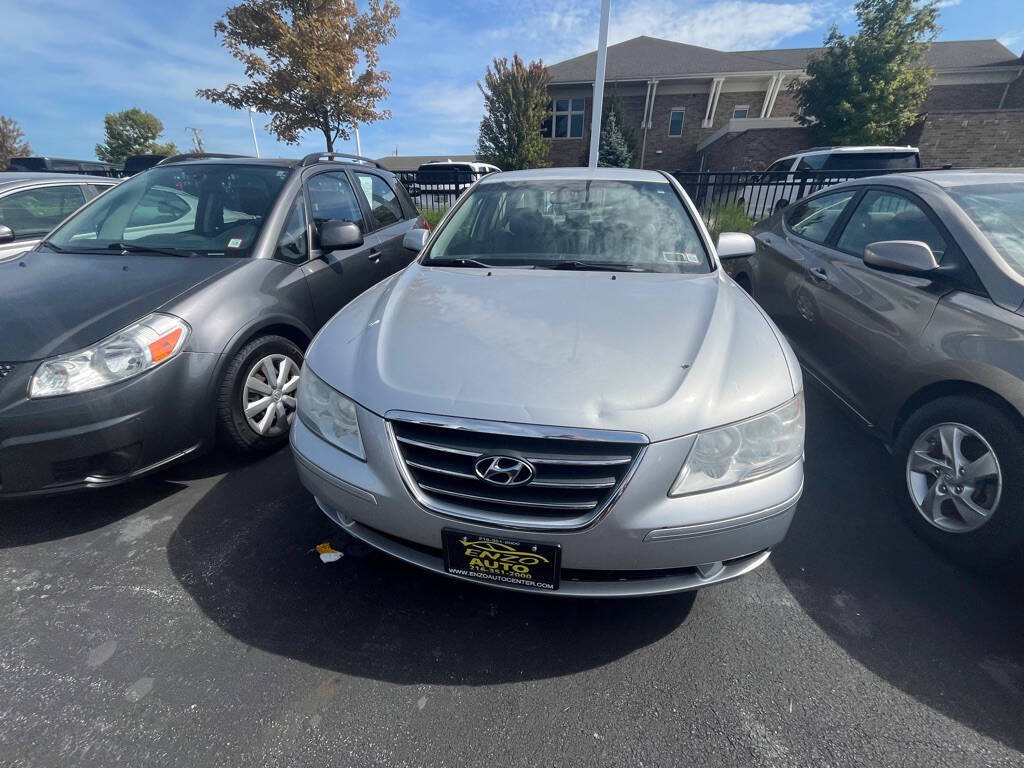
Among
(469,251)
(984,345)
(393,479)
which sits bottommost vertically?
(393,479)

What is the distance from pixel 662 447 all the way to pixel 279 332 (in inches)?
96.9

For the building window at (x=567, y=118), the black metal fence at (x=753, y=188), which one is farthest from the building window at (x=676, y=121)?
the black metal fence at (x=753, y=188)

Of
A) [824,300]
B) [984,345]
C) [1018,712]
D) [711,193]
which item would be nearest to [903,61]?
[711,193]

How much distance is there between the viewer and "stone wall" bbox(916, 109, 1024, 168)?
1342 centimetres

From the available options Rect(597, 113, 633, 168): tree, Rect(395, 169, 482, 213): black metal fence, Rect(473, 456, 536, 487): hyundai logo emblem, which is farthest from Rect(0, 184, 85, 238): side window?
Rect(597, 113, 633, 168): tree

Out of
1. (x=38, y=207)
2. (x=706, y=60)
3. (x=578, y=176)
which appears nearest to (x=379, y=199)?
(x=578, y=176)

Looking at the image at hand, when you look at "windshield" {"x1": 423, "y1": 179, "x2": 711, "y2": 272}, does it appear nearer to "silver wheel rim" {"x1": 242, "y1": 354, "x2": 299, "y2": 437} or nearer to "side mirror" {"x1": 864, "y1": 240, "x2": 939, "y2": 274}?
"side mirror" {"x1": 864, "y1": 240, "x2": 939, "y2": 274}

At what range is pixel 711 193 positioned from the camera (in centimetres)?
951

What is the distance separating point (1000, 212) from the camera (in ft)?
7.95

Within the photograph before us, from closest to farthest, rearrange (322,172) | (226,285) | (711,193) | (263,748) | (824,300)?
(263,748) → (226,285) → (824,300) → (322,172) → (711,193)

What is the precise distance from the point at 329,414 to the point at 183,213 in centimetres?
252

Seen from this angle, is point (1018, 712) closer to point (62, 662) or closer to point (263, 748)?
point (263, 748)

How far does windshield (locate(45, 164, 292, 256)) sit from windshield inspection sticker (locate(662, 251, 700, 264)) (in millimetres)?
2445

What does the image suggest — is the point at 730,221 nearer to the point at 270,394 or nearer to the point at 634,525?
the point at 270,394
